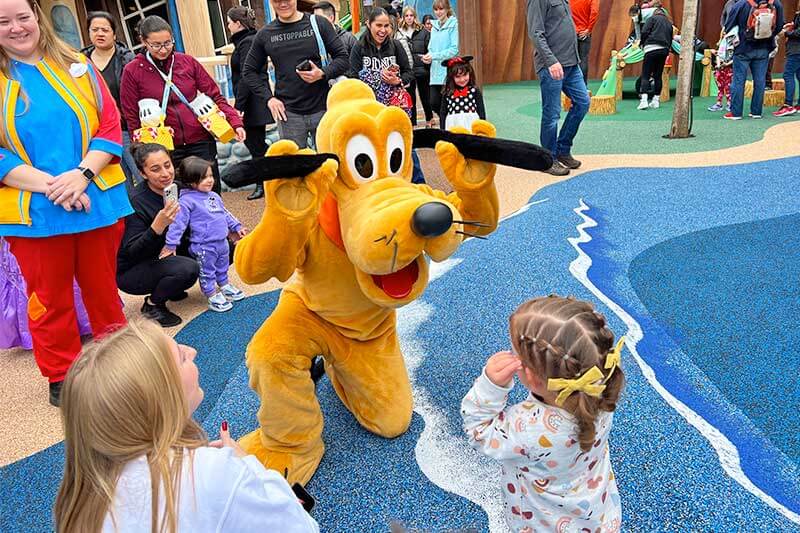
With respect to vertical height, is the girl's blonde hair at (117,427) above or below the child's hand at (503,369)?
above

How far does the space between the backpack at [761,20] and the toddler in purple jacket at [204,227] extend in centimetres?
641

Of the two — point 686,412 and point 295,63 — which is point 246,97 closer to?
point 295,63

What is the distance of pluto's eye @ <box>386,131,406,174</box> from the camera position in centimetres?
185

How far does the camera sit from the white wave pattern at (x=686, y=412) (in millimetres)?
1749

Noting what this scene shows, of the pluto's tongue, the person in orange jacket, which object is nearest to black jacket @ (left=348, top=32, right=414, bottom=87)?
the pluto's tongue

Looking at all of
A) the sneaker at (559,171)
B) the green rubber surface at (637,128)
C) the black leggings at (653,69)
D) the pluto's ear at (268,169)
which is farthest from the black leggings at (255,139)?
the black leggings at (653,69)

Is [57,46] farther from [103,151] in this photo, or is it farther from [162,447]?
[162,447]

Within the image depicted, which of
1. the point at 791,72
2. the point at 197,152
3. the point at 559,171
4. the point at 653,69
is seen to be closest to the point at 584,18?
the point at 653,69

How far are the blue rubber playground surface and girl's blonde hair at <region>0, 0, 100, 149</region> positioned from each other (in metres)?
1.30

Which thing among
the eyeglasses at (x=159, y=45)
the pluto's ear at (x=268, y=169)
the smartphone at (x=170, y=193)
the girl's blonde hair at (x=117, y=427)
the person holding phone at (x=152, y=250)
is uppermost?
the eyeglasses at (x=159, y=45)

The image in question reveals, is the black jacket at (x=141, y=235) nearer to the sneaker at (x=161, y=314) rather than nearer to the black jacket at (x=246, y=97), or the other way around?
the sneaker at (x=161, y=314)

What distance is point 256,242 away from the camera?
1.77m

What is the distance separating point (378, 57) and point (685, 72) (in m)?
3.56

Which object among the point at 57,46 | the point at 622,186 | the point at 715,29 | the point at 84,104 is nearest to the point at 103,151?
the point at 84,104
